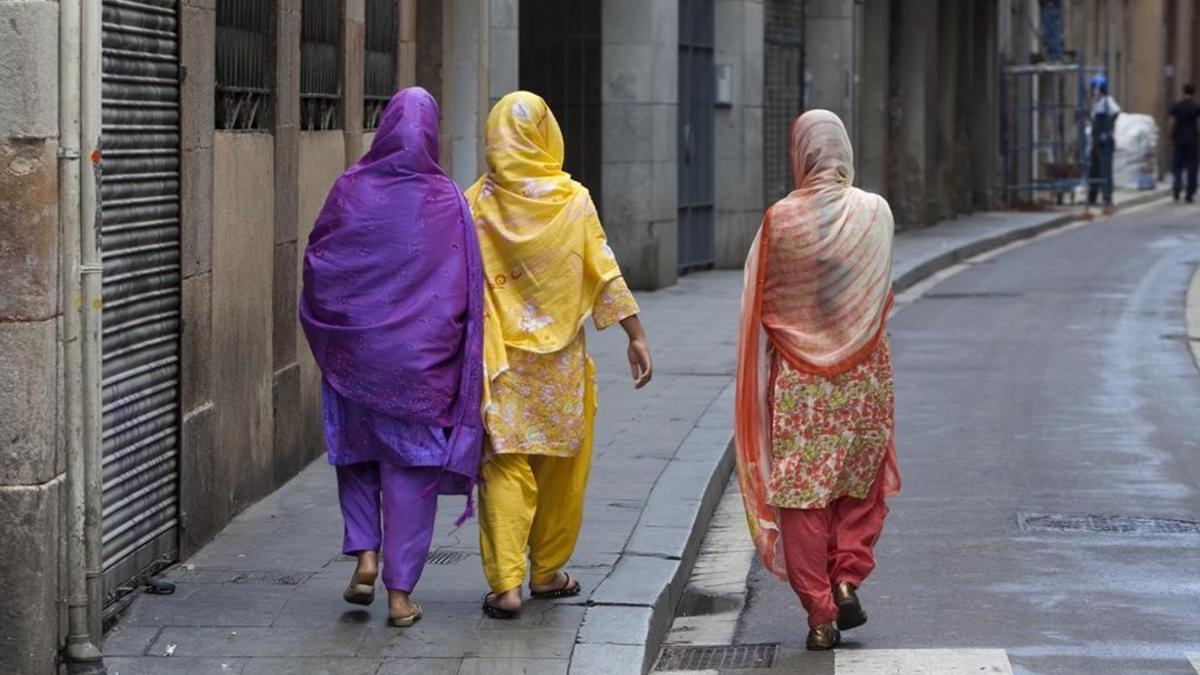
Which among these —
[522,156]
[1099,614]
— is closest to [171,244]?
[522,156]

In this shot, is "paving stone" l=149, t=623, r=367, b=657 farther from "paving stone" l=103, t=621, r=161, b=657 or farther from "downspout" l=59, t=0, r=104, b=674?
"downspout" l=59, t=0, r=104, b=674

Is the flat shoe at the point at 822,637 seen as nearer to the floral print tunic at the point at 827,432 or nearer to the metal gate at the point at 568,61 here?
the floral print tunic at the point at 827,432

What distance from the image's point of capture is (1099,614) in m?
8.02

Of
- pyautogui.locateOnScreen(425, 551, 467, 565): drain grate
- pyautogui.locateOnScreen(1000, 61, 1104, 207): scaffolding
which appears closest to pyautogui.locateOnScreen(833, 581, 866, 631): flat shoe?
pyautogui.locateOnScreen(425, 551, 467, 565): drain grate

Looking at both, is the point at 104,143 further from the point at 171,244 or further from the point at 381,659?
the point at 381,659

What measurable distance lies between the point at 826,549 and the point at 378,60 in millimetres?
5516

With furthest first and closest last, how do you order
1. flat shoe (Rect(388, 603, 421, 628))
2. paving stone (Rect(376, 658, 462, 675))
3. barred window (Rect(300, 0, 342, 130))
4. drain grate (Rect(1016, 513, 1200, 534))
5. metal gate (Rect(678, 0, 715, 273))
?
1. metal gate (Rect(678, 0, 715, 273))
2. barred window (Rect(300, 0, 342, 130))
3. drain grate (Rect(1016, 513, 1200, 534))
4. flat shoe (Rect(388, 603, 421, 628))
5. paving stone (Rect(376, 658, 462, 675))

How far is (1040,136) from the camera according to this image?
42906 millimetres

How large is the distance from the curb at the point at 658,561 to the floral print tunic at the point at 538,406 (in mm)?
536

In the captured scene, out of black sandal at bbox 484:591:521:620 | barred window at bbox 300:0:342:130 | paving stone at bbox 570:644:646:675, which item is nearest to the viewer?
paving stone at bbox 570:644:646:675

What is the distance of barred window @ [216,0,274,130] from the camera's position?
9.33 meters

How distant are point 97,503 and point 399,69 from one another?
6.24 m

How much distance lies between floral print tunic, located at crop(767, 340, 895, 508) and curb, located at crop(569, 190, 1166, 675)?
0.57 m

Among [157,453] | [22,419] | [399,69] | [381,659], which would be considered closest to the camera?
[22,419]
